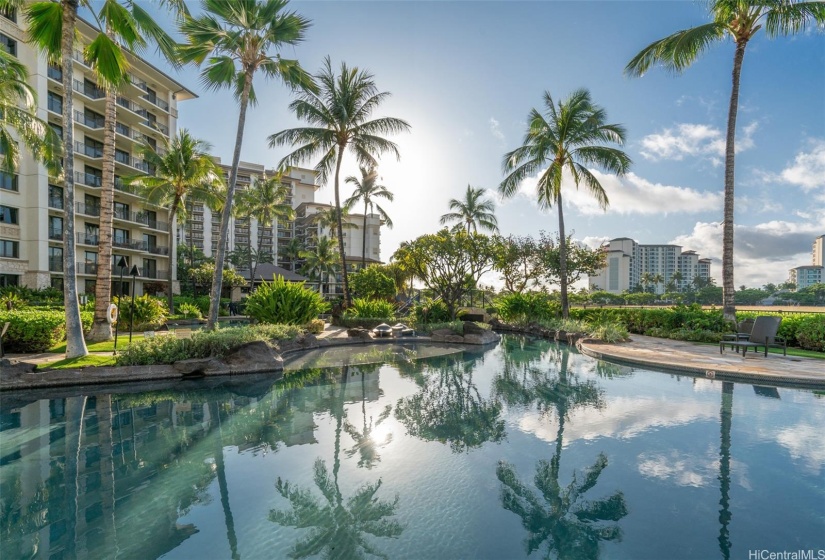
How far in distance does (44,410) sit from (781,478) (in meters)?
12.2

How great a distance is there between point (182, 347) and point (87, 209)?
1181 inches

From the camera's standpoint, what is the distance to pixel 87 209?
3127 cm

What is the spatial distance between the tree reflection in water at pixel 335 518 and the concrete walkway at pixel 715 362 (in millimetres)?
9536

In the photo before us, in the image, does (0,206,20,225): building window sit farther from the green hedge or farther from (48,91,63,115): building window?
the green hedge

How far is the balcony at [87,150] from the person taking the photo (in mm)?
30344

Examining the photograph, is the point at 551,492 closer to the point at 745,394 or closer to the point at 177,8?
the point at 745,394

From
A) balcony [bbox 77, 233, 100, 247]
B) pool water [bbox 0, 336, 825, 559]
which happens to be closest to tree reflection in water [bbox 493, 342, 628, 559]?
pool water [bbox 0, 336, 825, 559]

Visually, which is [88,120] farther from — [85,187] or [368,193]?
[368,193]

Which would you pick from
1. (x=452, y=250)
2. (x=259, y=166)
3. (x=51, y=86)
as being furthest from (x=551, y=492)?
(x=259, y=166)

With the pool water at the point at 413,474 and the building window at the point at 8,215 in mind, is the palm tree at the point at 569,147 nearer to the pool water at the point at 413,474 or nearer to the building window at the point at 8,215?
the pool water at the point at 413,474

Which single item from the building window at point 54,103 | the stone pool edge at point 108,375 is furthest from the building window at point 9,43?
the stone pool edge at point 108,375

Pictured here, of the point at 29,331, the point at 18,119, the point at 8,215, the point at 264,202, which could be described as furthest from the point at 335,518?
the point at 264,202

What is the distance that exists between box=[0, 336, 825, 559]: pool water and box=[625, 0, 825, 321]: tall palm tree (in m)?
8.48

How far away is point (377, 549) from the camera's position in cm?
349
